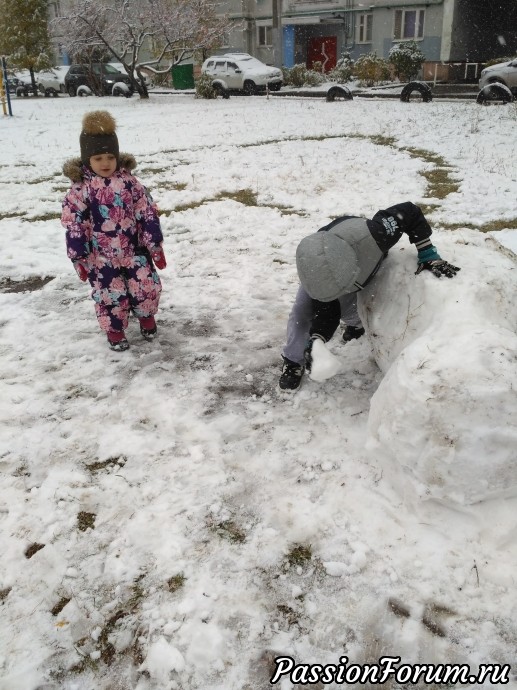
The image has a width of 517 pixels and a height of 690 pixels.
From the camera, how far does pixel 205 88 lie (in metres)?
24.5

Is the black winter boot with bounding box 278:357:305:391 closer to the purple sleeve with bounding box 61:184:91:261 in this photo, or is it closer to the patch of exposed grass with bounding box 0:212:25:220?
the purple sleeve with bounding box 61:184:91:261

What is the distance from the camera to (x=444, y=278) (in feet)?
9.06

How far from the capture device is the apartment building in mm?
26722

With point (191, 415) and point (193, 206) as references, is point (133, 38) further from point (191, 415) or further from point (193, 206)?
point (191, 415)

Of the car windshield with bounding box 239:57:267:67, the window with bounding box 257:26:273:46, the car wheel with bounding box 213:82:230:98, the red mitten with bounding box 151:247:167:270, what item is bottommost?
the red mitten with bounding box 151:247:167:270

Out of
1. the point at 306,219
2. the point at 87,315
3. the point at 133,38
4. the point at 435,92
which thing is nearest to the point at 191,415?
the point at 87,315

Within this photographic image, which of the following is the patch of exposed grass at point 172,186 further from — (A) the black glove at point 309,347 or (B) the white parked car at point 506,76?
(B) the white parked car at point 506,76

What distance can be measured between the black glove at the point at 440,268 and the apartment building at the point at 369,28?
1070 inches

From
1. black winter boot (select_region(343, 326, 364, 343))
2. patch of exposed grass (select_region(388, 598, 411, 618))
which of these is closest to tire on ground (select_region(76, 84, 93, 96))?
black winter boot (select_region(343, 326, 364, 343))

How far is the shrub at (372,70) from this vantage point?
25875 mm

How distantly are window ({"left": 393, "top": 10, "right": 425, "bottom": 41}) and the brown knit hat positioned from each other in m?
30.4

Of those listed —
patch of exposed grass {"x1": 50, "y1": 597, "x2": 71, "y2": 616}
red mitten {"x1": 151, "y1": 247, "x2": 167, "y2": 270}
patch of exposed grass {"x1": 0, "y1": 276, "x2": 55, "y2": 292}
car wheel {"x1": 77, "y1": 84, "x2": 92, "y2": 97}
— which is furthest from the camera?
car wheel {"x1": 77, "y1": 84, "x2": 92, "y2": 97}

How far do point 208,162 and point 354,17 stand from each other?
84.7ft

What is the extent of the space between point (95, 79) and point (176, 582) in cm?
3188
